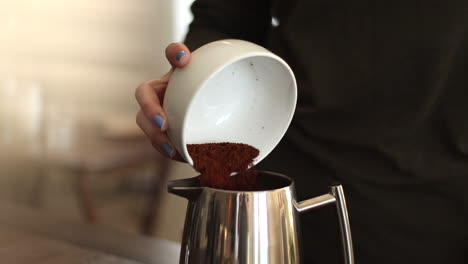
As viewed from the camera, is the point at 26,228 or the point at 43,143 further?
the point at 43,143

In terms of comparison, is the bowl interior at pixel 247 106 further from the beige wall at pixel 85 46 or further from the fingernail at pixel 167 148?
the beige wall at pixel 85 46

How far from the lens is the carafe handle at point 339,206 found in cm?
51

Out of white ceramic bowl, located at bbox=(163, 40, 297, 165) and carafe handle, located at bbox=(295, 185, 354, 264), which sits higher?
white ceramic bowl, located at bbox=(163, 40, 297, 165)

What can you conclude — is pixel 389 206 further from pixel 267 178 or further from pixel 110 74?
pixel 110 74

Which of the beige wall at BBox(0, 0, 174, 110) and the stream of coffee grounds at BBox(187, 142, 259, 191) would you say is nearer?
the stream of coffee grounds at BBox(187, 142, 259, 191)

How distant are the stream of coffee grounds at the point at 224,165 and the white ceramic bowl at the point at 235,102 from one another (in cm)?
1

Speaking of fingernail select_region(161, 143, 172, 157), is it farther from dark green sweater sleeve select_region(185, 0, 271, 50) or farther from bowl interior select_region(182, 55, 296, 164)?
dark green sweater sleeve select_region(185, 0, 271, 50)

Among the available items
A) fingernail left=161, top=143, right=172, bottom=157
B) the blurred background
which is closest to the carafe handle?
fingernail left=161, top=143, right=172, bottom=157

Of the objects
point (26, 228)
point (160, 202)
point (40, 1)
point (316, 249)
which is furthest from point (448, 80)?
point (40, 1)

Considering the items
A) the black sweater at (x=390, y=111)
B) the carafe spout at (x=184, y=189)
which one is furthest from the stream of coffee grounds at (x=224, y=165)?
the black sweater at (x=390, y=111)

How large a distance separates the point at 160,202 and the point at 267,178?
1846 millimetres

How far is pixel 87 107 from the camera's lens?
2.36 meters

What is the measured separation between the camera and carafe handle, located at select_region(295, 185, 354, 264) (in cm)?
51

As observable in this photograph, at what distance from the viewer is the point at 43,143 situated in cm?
241
